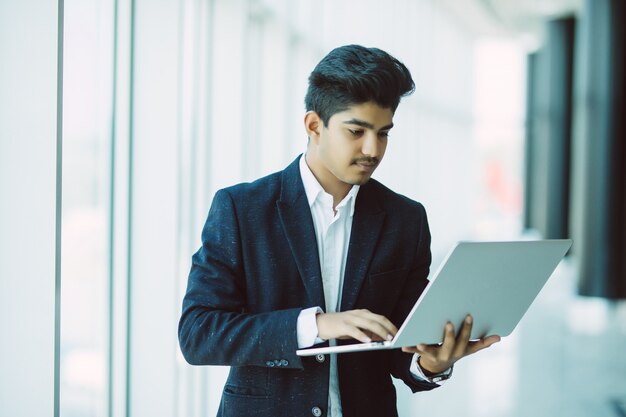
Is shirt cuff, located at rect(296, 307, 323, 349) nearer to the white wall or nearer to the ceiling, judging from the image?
the white wall

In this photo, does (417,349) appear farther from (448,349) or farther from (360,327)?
(360,327)

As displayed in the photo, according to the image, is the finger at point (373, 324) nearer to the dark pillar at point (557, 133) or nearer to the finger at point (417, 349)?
the finger at point (417, 349)

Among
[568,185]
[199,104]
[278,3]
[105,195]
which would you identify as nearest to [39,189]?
[105,195]

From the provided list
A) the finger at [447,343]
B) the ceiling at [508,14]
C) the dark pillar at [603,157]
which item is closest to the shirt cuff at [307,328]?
the finger at [447,343]

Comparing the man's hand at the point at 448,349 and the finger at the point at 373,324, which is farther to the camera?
the man's hand at the point at 448,349

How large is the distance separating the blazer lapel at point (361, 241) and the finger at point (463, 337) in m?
0.23

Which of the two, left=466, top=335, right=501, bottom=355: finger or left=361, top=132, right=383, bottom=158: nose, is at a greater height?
left=361, top=132, right=383, bottom=158: nose

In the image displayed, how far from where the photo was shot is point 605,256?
813 centimetres

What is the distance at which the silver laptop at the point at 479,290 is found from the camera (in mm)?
1153

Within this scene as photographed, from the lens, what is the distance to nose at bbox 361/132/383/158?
4.48ft

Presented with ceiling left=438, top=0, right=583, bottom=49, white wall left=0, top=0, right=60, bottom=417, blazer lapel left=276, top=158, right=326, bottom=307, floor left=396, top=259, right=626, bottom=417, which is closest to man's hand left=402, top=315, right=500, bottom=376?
blazer lapel left=276, top=158, right=326, bottom=307

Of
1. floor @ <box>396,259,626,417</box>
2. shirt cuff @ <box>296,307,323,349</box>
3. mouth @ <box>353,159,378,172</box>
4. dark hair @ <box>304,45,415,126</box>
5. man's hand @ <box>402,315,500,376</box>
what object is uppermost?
dark hair @ <box>304,45,415,126</box>

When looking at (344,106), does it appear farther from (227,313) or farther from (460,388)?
(460,388)

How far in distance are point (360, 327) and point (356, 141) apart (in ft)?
1.35
